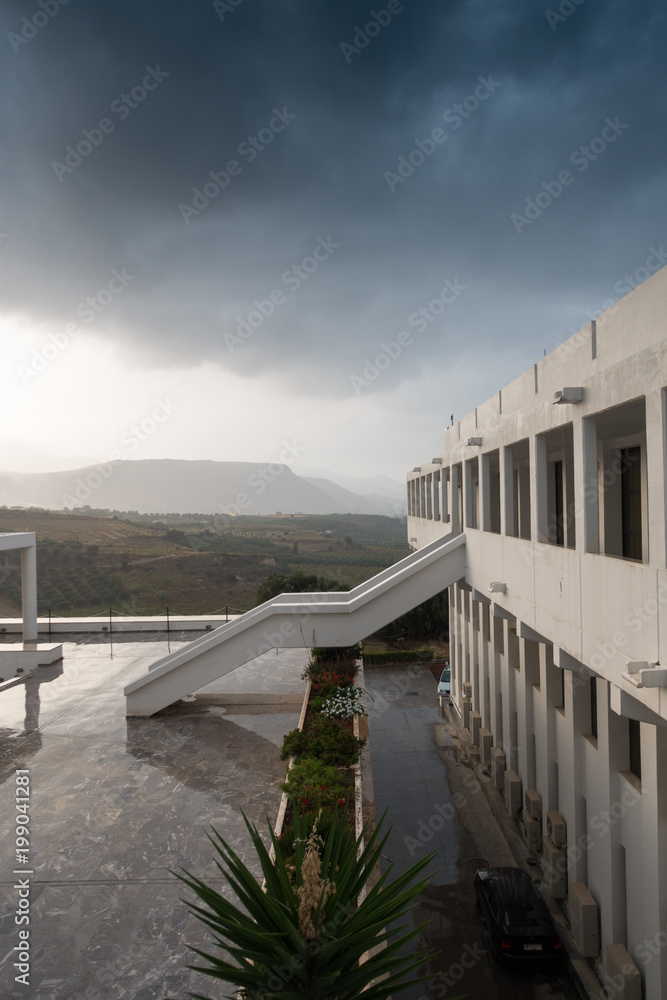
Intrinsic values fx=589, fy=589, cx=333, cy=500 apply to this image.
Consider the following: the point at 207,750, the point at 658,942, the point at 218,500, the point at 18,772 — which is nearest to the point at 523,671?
the point at 658,942

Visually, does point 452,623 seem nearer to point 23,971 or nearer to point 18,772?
point 18,772

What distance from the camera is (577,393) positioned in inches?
273

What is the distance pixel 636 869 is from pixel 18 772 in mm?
10855

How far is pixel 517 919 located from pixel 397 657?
21.7m

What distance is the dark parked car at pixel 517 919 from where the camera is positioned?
Answer: 355 inches

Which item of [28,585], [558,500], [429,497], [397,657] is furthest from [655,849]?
[397,657]

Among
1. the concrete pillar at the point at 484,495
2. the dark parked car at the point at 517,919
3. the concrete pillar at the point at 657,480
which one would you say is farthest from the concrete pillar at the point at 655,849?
the concrete pillar at the point at 484,495

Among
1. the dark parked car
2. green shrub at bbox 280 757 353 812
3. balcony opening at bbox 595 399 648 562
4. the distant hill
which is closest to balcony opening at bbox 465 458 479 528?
balcony opening at bbox 595 399 648 562

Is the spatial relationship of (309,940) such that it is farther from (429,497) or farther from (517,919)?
(429,497)

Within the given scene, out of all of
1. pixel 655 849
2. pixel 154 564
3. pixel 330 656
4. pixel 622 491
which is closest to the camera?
pixel 655 849

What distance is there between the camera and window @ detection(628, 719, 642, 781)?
26.5 feet

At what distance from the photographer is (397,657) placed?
3098 centimetres

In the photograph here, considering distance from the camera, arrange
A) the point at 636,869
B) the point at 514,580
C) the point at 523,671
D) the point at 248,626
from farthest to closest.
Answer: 1. the point at 248,626
2. the point at 523,671
3. the point at 514,580
4. the point at 636,869

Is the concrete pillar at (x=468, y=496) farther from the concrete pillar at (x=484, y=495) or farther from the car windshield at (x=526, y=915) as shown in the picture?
the car windshield at (x=526, y=915)
